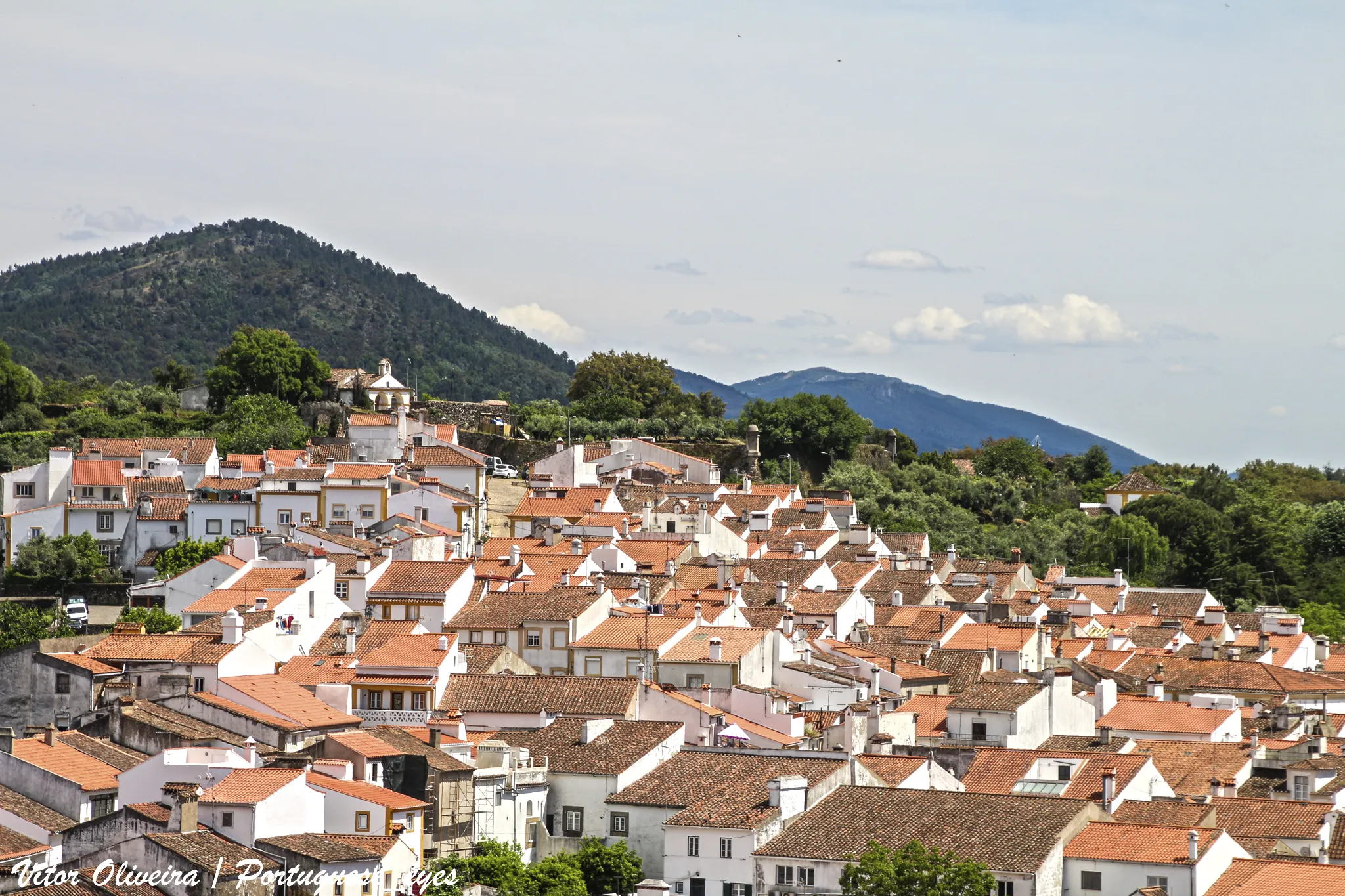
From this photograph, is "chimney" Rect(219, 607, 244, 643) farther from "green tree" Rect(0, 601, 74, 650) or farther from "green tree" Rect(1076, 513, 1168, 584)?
"green tree" Rect(1076, 513, 1168, 584)

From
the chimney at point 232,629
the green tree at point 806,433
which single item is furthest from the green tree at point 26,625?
the green tree at point 806,433

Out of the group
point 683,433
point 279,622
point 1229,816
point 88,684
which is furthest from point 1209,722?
point 683,433

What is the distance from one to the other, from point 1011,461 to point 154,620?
78.1 m

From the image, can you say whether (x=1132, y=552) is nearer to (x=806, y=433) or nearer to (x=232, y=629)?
(x=806, y=433)

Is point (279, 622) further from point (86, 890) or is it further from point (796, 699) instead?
point (86, 890)

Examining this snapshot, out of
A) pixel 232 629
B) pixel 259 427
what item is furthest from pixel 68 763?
pixel 259 427

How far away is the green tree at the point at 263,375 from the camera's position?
3716 inches

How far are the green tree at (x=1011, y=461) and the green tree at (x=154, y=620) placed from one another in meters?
71.4

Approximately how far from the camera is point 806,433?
102750mm

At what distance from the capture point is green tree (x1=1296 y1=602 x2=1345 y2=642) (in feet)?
263

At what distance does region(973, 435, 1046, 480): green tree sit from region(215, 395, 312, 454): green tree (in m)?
47.7

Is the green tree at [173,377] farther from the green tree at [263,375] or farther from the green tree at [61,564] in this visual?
the green tree at [61,564]

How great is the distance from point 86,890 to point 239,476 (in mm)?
40180

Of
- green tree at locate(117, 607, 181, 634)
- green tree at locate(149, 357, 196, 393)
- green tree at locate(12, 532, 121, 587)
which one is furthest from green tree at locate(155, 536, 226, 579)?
green tree at locate(149, 357, 196, 393)
